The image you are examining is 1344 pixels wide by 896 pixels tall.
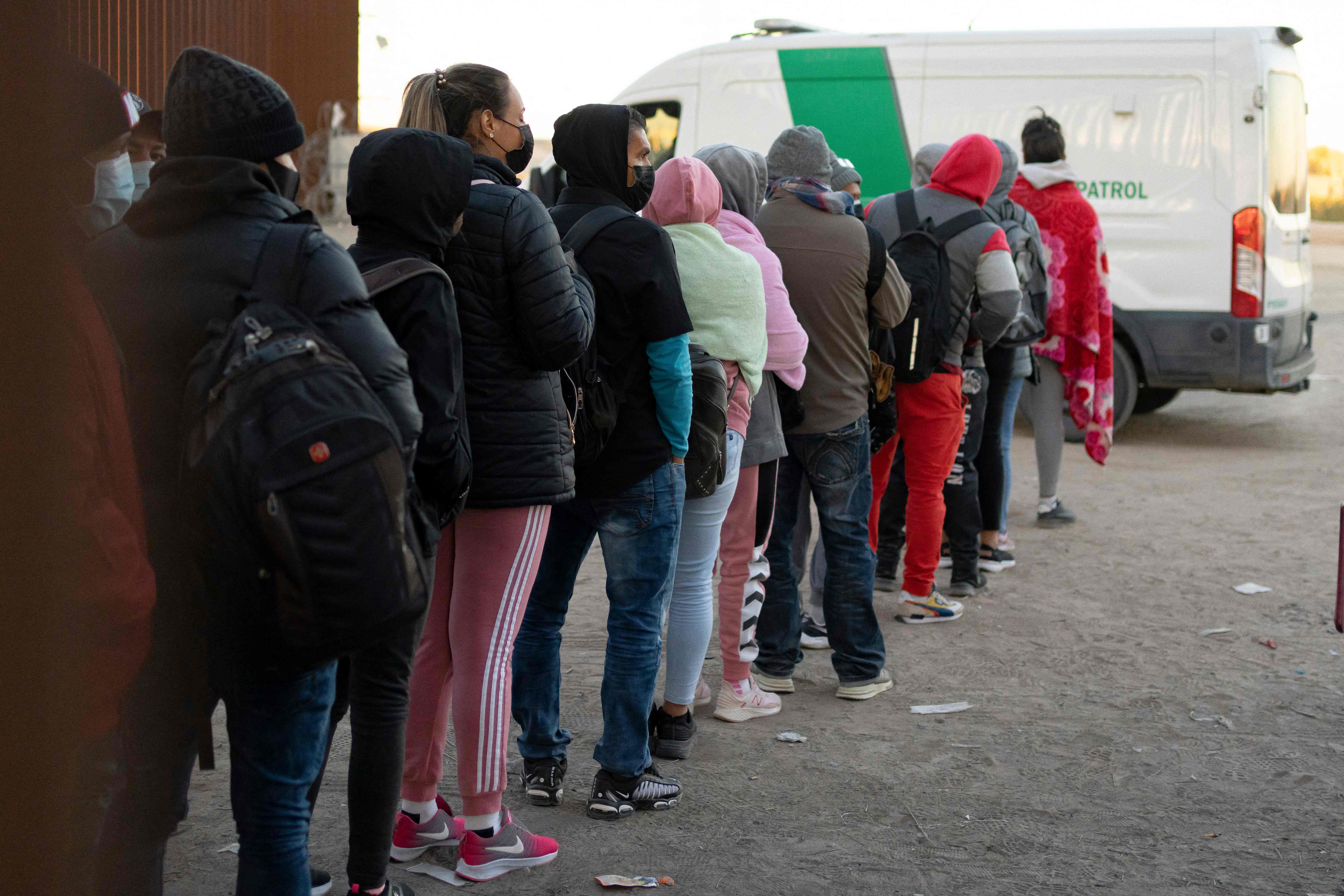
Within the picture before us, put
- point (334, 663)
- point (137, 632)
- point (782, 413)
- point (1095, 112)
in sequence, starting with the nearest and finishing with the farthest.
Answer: point (137, 632) < point (334, 663) < point (782, 413) < point (1095, 112)

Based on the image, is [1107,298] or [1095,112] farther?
[1095,112]

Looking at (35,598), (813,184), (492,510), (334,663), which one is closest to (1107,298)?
(813,184)

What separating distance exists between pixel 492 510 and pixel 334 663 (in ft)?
2.27

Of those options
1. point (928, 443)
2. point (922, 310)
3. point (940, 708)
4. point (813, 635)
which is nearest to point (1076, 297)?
point (928, 443)

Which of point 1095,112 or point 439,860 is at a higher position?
point 1095,112

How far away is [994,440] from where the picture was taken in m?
5.64

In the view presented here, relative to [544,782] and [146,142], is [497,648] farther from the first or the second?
[146,142]

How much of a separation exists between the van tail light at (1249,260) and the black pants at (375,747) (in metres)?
7.29

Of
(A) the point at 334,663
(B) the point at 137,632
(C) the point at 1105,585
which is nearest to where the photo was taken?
(B) the point at 137,632

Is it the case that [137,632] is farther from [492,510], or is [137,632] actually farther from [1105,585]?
[1105,585]

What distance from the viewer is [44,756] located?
1.60 m

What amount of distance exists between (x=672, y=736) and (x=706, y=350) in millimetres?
1182

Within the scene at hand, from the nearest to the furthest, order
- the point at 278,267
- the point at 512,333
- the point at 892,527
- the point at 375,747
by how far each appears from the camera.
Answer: the point at 278,267 → the point at 375,747 → the point at 512,333 → the point at 892,527

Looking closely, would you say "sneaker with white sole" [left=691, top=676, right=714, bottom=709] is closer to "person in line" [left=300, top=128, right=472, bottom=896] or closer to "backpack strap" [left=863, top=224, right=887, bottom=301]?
"backpack strap" [left=863, top=224, right=887, bottom=301]
